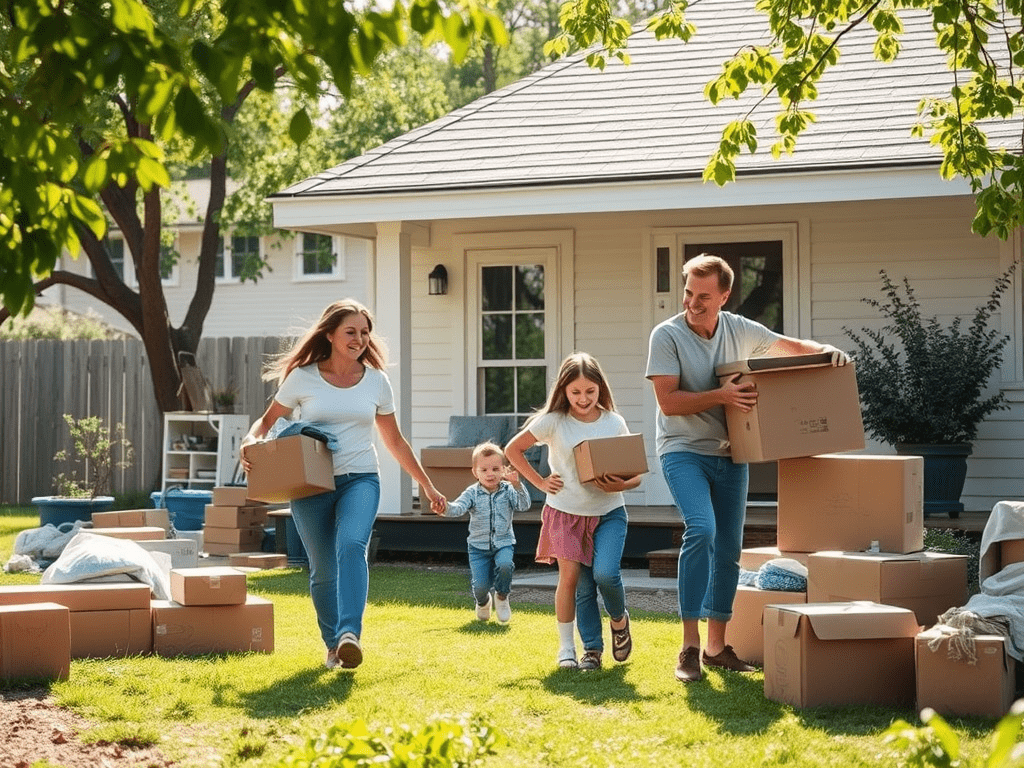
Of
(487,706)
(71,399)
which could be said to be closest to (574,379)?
(487,706)

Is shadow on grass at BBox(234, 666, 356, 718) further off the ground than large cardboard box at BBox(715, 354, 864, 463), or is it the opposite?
large cardboard box at BBox(715, 354, 864, 463)

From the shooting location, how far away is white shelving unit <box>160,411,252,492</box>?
1636cm

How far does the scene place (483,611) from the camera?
8492 millimetres

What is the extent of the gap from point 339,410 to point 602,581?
1446mm

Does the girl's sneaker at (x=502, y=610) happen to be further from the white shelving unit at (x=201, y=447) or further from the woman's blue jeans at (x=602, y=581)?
the white shelving unit at (x=201, y=447)

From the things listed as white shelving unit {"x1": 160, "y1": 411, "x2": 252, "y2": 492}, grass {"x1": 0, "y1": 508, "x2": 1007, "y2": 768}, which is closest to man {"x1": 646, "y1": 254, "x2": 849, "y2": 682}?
grass {"x1": 0, "y1": 508, "x2": 1007, "y2": 768}

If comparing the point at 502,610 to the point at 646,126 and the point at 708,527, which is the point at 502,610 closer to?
the point at 708,527

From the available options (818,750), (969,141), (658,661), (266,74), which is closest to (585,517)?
(658,661)

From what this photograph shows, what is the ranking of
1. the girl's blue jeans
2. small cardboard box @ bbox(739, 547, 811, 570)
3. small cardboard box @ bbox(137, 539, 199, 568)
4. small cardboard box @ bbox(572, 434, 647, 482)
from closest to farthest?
small cardboard box @ bbox(572, 434, 647, 482) → small cardboard box @ bbox(739, 547, 811, 570) → the girl's blue jeans → small cardboard box @ bbox(137, 539, 199, 568)

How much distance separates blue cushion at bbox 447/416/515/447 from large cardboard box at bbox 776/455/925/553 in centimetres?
608

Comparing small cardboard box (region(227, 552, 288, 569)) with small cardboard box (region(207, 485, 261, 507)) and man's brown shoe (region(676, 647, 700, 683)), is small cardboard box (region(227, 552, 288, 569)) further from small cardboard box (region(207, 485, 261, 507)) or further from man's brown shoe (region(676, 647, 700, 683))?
man's brown shoe (region(676, 647, 700, 683))

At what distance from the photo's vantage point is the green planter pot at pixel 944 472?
11.1 meters

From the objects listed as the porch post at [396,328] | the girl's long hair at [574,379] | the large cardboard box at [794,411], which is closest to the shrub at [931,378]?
the porch post at [396,328]

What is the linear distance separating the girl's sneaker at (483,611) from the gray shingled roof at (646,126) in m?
4.34
